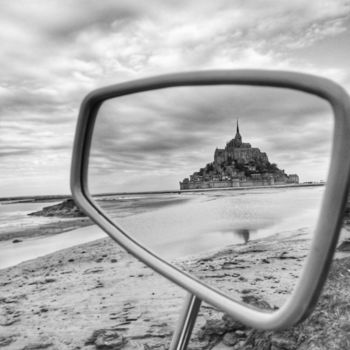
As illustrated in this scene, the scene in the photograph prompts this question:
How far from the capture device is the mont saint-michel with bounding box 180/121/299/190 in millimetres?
880

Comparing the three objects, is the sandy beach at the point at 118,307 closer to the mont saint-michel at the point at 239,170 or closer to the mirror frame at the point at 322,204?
the mirror frame at the point at 322,204

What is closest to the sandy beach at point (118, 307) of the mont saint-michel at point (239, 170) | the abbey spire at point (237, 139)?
the mont saint-michel at point (239, 170)

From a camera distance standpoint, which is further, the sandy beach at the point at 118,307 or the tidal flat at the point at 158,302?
the sandy beach at the point at 118,307

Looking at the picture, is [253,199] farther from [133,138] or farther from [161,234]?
[133,138]

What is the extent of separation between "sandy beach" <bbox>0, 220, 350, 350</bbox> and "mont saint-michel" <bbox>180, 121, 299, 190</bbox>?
0.25 meters

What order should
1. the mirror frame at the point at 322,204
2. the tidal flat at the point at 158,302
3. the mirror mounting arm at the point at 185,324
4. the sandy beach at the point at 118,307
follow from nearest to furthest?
1. the mirror frame at the point at 322,204
2. the mirror mounting arm at the point at 185,324
3. the tidal flat at the point at 158,302
4. the sandy beach at the point at 118,307

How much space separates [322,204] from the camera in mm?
604

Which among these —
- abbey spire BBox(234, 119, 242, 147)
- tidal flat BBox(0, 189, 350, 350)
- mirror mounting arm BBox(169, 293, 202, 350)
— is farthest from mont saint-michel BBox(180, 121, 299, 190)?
mirror mounting arm BBox(169, 293, 202, 350)

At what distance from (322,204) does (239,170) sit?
1.26ft

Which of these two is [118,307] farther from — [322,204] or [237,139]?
[322,204]

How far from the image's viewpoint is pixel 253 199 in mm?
1060

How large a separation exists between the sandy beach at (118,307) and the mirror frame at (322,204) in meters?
0.10

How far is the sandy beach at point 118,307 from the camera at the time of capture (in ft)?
7.84

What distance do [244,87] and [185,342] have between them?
0.71m
